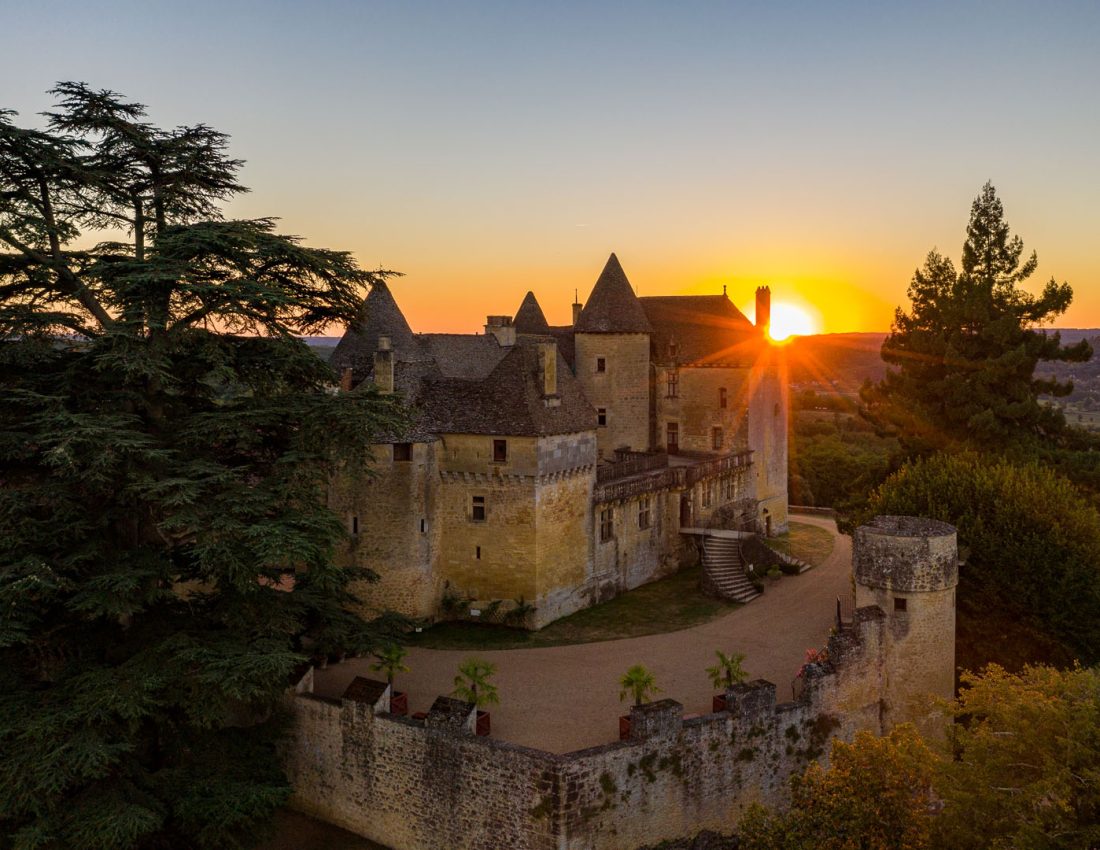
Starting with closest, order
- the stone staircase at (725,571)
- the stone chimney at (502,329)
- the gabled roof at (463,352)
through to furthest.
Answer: the stone staircase at (725,571) → the gabled roof at (463,352) → the stone chimney at (502,329)

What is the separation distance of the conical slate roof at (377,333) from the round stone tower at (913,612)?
19.8 m

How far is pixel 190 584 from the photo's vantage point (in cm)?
2878

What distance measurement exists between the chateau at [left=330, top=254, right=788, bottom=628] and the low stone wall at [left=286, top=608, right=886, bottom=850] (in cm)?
662

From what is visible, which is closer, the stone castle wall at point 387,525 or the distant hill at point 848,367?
the stone castle wall at point 387,525

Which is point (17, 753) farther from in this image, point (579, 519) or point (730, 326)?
point (730, 326)

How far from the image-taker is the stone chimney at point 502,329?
4128cm

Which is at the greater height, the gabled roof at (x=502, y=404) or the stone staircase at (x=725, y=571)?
the gabled roof at (x=502, y=404)

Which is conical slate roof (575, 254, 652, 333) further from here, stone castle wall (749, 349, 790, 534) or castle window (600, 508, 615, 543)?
A: castle window (600, 508, 615, 543)

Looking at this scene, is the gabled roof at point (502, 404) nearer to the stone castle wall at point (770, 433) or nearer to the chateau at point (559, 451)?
the chateau at point (559, 451)

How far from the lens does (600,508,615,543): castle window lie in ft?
110

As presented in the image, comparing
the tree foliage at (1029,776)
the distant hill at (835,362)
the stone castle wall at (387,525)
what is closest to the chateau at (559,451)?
the stone castle wall at (387,525)

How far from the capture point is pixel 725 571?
116ft

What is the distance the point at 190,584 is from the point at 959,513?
25.7m

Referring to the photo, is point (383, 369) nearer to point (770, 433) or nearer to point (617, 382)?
point (617, 382)
